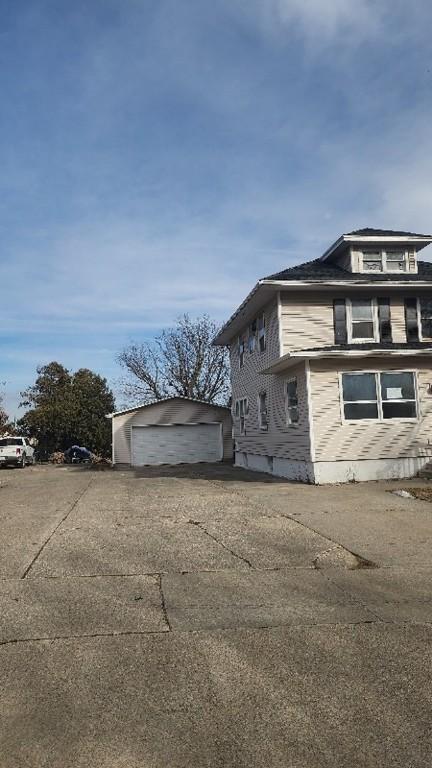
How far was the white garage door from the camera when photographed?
3139 centimetres

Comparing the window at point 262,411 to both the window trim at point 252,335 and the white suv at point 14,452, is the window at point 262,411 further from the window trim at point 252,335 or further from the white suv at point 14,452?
the white suv at point 14,452

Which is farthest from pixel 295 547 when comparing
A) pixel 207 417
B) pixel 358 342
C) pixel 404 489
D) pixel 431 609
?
pixel 207 417

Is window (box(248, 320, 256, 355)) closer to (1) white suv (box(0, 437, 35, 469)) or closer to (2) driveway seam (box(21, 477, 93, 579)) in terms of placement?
(2) driveway seam (box(21, 477, 93, 579))

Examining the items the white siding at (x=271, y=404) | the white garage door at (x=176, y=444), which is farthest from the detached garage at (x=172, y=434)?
the white siding at (x=271, y=404)

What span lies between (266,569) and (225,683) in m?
3.23

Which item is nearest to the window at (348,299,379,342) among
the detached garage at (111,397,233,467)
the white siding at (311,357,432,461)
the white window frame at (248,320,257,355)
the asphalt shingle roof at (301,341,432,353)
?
the asphalt shingle roof at (301,341,432,353)

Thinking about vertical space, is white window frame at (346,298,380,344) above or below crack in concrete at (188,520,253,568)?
above

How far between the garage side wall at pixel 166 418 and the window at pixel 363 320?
570 inches

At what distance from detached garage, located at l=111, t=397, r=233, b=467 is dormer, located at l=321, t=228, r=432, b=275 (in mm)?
13889

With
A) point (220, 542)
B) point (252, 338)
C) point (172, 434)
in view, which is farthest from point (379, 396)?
point (172, 434)

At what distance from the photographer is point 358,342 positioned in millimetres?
18641

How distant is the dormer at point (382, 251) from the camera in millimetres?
20094

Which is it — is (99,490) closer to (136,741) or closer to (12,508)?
(12,508)

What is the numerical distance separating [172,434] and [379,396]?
A: 641 inches
